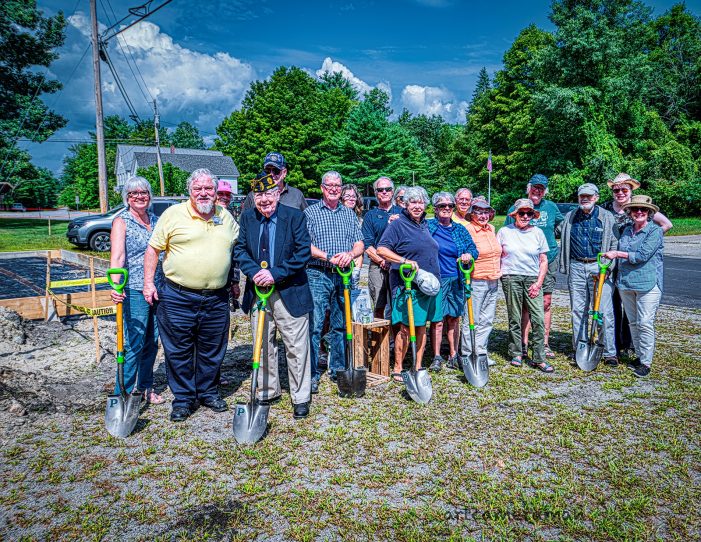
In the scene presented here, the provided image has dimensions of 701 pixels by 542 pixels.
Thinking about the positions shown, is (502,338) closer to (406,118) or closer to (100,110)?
(100,110)

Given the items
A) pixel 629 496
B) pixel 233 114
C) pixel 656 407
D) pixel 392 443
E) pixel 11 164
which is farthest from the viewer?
pixel 233 114

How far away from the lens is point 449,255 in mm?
5633

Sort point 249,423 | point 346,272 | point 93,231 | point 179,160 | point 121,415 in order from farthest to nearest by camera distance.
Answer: point 179,160 < point 93,231 < point 346,272 < point 121,415 < point 249,423

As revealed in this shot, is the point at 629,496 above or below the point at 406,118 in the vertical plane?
below

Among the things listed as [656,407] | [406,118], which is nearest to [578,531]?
[656,407]

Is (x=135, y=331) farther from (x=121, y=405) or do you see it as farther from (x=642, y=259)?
(x=642, y=259)

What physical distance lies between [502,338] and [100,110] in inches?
632

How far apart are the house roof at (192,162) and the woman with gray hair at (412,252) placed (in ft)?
193

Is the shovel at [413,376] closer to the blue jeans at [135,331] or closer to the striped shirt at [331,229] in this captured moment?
the striped shirt at [331,229]

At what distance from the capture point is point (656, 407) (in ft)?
15.2

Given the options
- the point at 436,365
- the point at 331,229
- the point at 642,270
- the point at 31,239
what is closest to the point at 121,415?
the point at 331,229

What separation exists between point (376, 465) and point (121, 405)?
7.24 feet

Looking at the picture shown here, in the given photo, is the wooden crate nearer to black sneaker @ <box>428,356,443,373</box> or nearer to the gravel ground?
the gravel ground

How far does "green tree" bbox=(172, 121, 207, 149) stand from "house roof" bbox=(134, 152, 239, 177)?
51.8m
